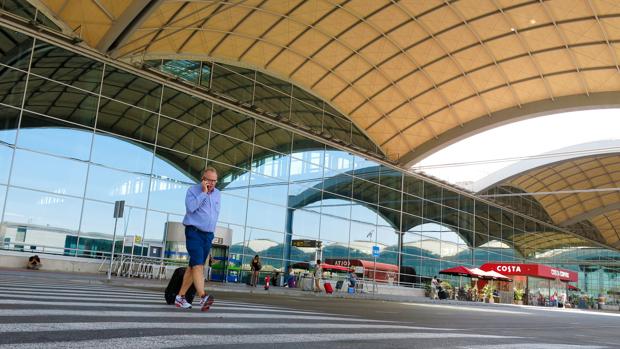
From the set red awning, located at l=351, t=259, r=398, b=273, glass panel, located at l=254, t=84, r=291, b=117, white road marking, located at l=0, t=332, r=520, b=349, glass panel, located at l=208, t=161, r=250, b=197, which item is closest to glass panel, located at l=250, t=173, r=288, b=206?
glass panel, located at l=208, t=161, r=250, b=197

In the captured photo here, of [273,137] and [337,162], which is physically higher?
[273,137]

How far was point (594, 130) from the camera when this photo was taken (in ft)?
132

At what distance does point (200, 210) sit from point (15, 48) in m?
19.0

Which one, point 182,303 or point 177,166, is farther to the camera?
point 177,166

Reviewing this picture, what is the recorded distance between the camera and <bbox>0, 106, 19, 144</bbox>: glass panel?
834 inches

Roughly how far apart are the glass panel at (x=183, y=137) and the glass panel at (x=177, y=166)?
304mm

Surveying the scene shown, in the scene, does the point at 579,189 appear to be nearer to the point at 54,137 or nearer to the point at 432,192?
the point at 432,192

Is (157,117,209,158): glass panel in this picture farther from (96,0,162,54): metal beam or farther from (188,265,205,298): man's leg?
(188,265,205,298): man's leg

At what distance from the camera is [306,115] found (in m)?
34.7

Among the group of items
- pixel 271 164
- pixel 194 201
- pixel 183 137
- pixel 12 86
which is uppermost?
pixel 12 86

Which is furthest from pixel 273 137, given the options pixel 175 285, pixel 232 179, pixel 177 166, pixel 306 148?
pixel 175 285

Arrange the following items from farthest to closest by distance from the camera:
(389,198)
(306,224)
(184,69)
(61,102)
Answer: (389,198), (306,224), (184,69), (61,102)

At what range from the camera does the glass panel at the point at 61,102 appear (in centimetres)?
2223

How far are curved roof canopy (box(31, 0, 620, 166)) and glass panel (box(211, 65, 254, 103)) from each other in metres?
0.77
